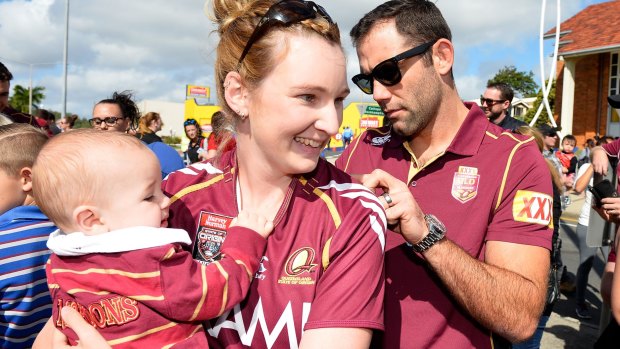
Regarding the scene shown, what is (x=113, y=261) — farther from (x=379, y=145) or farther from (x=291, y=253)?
(x=379, y=145)

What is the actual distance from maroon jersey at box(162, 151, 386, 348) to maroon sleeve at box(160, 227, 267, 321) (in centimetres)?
8

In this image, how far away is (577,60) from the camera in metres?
26.3

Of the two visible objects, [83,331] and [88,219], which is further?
[88,219]

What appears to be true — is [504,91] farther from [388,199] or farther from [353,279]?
[353,279]

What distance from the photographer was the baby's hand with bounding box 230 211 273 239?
161 centimetres

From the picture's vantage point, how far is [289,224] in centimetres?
167

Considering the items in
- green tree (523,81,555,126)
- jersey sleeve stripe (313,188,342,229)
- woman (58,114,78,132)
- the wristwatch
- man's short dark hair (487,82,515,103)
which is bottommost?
the wristwatch

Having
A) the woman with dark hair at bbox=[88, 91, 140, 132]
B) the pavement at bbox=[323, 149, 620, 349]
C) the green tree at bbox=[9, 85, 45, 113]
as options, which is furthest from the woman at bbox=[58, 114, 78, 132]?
the green tree at bbox=[9, 85, 45, 113]

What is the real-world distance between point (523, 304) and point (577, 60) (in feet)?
92.7

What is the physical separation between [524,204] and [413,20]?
105cm

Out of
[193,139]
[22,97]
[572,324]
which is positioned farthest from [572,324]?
[22,97]

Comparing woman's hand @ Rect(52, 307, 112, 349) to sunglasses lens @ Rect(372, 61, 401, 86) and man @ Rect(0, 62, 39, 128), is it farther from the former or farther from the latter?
man @ Rect(0, 62, 39, 128)

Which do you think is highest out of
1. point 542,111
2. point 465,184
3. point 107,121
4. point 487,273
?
point 542,111

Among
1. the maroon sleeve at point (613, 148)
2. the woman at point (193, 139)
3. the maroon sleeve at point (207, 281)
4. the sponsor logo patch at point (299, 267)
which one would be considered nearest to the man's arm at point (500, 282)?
the sponsor logo patch at point (299, 267)
